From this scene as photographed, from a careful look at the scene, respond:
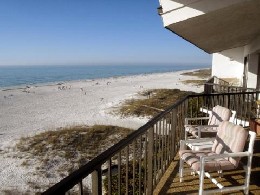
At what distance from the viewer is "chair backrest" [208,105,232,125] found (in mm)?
4840

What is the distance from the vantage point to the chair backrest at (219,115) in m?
4.84

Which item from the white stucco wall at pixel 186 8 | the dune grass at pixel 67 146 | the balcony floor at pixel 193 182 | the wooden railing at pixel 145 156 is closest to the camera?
the wooden railing at pixel 145 156

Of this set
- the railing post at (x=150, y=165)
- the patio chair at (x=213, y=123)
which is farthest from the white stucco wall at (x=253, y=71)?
the railing post at (x=150, y=165)

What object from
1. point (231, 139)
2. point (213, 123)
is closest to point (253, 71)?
point (213, 123)

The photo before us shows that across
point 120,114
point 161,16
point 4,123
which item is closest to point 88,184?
point 161,16

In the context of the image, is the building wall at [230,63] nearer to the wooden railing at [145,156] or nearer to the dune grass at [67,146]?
the dune grass at [67,146]

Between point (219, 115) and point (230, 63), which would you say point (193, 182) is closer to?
point (219, 115)

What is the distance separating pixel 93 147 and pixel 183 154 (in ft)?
29.9

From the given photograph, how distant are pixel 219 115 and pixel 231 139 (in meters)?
1.64

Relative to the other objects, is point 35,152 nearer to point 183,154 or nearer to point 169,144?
point 169,144

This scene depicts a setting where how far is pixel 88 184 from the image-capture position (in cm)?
877

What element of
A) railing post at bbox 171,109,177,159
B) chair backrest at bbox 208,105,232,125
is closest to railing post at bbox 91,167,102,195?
railing post at bbox 171,109,177,159

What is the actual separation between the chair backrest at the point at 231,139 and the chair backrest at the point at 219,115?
1.13 metres

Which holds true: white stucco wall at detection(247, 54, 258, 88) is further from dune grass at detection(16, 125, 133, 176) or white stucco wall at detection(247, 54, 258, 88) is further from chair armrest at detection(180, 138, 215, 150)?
chair armrest at detection(180, 138, 215, 150)
